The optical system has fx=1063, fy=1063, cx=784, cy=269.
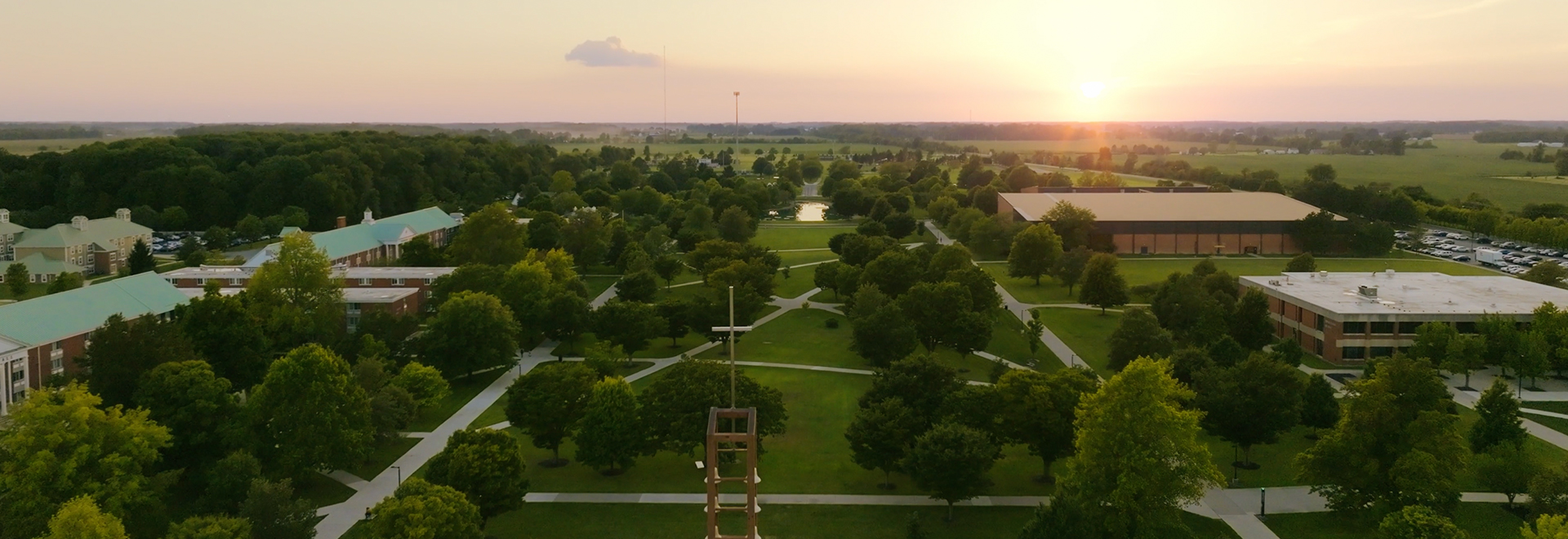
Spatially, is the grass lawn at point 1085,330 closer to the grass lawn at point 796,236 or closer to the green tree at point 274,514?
Answer: the green tree at point 274,514

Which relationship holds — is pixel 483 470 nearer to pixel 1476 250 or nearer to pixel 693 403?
pixel 693 403

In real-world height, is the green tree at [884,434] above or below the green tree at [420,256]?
below

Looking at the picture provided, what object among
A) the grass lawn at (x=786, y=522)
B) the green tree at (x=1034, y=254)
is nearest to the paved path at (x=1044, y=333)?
the green tree at (x=1034, y=254)

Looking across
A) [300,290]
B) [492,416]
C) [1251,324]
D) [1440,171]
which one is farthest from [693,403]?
[1440,171]

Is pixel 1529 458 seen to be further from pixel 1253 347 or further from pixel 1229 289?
pixel 1229 289

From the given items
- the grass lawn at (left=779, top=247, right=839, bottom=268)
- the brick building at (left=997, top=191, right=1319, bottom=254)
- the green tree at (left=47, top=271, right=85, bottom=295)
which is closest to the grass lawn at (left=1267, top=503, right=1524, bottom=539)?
the grass lawn at (left=779, top=247, right=839, bottom=268)

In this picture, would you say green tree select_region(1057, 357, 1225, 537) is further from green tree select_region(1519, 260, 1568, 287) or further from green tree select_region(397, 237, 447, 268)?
green tree select_region(397, 237, 447, 268)
